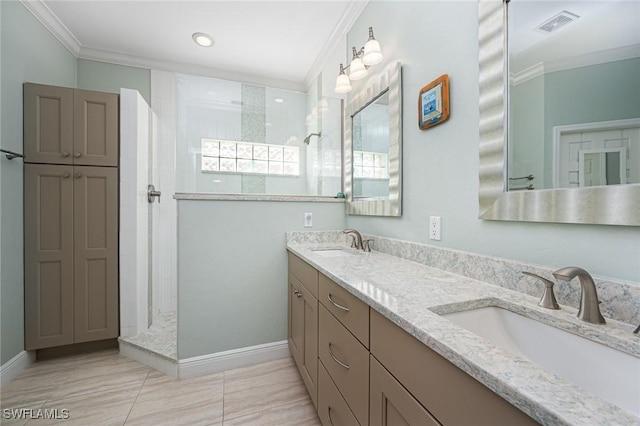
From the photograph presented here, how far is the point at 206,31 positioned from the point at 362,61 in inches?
61.9

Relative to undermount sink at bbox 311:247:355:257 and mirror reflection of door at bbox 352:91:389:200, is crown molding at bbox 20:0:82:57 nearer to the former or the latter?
mirror reflection of door at bbox 352:91:389:200

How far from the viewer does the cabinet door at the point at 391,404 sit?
22.0 inches

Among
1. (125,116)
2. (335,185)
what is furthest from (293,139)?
(125,116)

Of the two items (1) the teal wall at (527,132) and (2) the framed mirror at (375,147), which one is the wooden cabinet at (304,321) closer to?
(2) the framed mirror at (375,147)

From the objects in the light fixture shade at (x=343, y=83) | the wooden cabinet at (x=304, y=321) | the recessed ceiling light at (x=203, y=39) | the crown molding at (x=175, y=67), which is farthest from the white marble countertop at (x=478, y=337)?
the crown molding at (x=175, y=67)

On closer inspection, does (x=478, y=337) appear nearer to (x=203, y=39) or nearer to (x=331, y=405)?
(x=331, y=405)

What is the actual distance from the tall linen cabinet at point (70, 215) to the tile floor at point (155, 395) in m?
0.31

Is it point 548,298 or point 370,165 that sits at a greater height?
point 370,165

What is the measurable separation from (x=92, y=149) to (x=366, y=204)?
2.19 m

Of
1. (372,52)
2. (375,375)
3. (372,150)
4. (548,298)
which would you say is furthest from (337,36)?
(375,375)

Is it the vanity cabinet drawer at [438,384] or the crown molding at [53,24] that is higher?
the crown molding at [53,24]

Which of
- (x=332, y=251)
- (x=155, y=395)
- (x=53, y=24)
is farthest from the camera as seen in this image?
(x=53, y=24)

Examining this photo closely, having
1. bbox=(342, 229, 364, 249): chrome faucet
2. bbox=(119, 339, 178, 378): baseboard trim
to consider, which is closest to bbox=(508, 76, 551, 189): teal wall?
bbox=(342, 229, 364, 249): chrome faucet

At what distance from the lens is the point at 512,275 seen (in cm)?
85
